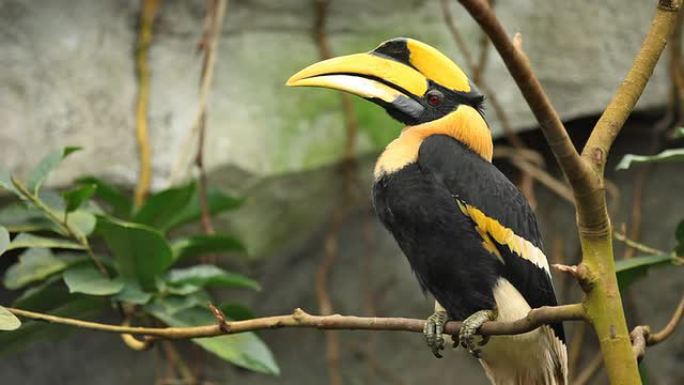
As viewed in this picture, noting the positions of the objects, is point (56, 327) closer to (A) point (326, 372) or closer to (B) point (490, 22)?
(A) point (326, 372)

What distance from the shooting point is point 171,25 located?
2.28 m

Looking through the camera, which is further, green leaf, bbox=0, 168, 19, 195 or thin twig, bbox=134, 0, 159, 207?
thin twig, bbox=134, 0, 159, 207

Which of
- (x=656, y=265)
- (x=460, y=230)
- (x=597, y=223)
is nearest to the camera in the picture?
(x=597, y=223)

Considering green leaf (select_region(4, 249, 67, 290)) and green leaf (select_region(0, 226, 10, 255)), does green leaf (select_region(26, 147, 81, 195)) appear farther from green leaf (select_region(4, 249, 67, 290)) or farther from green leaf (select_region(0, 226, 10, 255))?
green leaf (select_region(0, 226, 10, 255))

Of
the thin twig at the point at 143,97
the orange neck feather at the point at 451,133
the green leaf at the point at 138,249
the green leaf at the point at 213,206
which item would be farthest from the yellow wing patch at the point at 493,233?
the thin twig at the point at 143,97

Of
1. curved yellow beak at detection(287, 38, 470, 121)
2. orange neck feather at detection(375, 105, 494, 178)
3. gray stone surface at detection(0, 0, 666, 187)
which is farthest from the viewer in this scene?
→ gray stone surface at detection(0, 0, 666, 187)

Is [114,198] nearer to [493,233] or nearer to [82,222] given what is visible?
[82,222]

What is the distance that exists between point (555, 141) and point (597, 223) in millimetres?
112

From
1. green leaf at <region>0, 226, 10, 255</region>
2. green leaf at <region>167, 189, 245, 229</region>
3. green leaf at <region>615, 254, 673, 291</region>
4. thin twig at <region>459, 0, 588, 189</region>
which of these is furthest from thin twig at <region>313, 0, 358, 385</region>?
thin twig at <region>459, 0, 588, 189</region>

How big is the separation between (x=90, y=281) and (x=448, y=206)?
664 millimetres

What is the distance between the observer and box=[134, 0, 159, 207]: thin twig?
2125mm

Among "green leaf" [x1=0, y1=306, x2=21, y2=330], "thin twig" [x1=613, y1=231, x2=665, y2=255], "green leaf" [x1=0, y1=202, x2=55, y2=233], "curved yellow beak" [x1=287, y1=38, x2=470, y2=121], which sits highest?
"curved yellow beak" [x1=287, y1=38, x2=470, y2=121]

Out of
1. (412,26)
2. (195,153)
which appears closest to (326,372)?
(195,153)

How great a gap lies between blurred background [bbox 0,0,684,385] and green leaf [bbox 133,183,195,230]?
28cm
